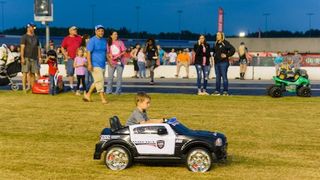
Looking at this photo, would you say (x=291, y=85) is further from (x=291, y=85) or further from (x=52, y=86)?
(x=52, y=86)

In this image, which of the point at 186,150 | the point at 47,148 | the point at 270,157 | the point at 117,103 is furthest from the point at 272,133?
the point at 117,103

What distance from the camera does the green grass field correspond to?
7.83 m

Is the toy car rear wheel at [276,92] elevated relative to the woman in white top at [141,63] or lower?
lower

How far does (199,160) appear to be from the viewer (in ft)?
25.6

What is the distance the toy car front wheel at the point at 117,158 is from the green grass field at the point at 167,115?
111mm

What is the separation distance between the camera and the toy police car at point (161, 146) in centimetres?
780

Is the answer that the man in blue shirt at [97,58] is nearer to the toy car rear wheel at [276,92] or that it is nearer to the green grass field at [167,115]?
the green grass field at [167,115]

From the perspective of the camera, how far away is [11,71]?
19.2m

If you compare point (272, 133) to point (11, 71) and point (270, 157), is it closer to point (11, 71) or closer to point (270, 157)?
point (270, 157)

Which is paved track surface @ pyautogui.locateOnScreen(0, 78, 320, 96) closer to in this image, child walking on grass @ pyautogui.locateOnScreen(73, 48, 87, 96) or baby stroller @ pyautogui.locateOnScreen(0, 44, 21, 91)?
baby stroller @ pyautogui.locateOnScreen(0, 44, 21, 91)

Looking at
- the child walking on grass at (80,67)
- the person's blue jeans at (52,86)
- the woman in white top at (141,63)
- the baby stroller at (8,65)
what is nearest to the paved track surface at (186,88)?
the baby stroller at (8,65)

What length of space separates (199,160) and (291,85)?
1050 cm

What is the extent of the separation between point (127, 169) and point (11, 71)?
480 inches

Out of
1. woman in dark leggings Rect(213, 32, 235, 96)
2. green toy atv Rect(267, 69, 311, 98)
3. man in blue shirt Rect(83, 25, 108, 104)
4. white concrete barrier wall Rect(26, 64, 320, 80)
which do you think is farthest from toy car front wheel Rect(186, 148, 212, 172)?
white concrete barrier wall Rect(26, 64, 320, 80)
